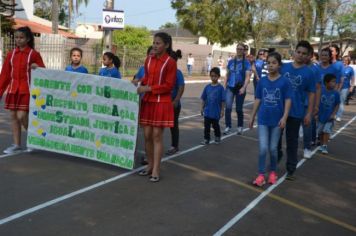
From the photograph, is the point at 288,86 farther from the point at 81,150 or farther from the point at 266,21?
the point at 266,21

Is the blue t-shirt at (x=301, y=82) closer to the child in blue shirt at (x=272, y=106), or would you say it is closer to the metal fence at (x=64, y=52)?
the child in blue shirt at (x=272, y=106)

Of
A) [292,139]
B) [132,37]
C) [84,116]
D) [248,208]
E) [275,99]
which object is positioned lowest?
[248,208]

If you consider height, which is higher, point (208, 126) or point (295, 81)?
point (295, 81)

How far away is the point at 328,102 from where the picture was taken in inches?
357

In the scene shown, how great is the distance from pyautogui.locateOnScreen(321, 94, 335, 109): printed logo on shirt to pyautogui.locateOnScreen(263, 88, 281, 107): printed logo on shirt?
3.14 m

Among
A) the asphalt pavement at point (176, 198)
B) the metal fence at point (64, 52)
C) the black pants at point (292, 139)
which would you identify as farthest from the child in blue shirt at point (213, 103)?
the metal fence at point (64, 52)

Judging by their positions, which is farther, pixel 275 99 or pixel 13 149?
pixel 13 149

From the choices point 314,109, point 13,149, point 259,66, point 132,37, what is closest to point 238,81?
point 314,109

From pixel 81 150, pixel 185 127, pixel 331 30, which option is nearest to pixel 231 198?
pixel 81 150

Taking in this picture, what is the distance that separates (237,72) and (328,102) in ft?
6.39

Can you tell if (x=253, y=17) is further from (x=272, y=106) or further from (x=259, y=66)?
(x=272, y=106)

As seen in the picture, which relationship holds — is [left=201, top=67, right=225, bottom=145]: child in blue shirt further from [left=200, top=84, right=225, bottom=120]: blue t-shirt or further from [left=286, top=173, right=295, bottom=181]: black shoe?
[left=286, top=173, right=295, bottom=181]: black shoe

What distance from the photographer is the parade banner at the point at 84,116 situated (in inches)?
256

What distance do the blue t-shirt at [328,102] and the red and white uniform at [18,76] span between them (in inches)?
200
